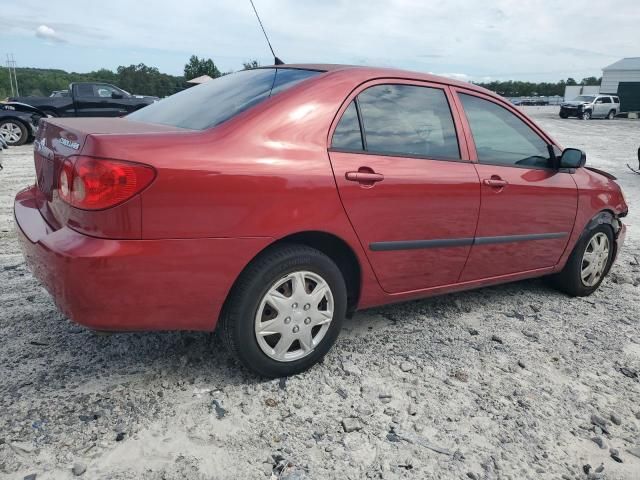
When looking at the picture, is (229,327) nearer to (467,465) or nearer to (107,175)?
(107,175)

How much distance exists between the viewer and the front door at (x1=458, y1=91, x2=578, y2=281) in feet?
11.3

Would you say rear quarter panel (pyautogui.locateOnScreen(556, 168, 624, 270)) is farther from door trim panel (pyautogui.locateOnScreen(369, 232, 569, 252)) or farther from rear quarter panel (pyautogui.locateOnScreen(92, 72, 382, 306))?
rear quarter panel (pyautogui.locateOnScreen(92, 72, 382, 306))

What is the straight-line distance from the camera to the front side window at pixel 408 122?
→ 2939 mm

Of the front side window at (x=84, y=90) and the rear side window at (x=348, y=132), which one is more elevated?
the front side window at (x=84, y=90)

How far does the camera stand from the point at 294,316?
107 inches

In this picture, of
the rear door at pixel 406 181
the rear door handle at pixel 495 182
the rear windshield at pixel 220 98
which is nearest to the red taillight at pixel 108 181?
the rear windshield at pixel 220 98

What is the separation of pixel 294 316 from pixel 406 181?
37.6 inches

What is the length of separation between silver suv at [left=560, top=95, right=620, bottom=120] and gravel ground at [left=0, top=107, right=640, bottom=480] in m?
34.4

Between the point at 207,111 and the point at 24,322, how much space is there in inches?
69.8

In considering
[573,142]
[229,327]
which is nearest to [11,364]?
[229,327]

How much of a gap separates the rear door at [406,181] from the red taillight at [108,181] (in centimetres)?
95

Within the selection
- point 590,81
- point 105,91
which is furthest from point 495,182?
point 590,81

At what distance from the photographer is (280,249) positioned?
8.59 feet

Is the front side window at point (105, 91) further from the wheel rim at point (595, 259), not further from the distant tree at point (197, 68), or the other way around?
the distant tree at point (197, 68)
